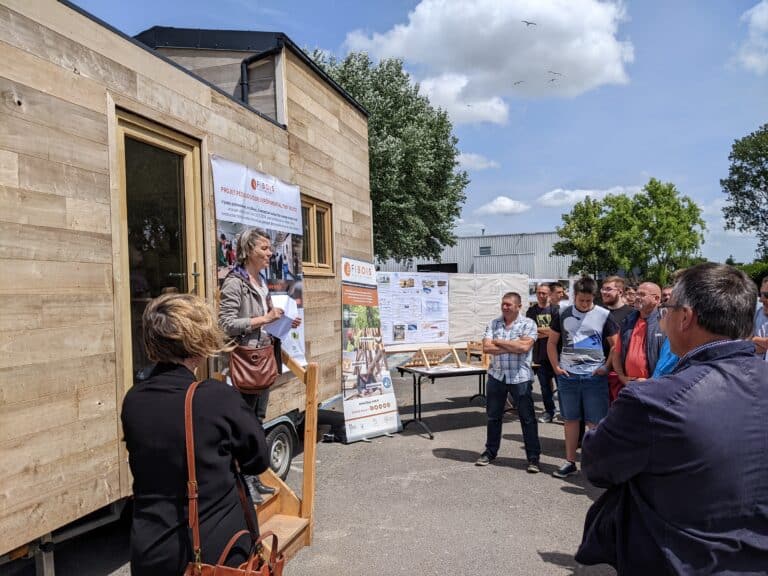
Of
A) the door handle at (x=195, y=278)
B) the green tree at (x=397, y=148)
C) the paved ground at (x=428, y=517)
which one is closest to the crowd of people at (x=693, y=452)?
the paved ground at (x=428, y=517)

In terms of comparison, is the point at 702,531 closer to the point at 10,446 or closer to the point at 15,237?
the point at 10,446

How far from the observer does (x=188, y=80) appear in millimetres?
4090

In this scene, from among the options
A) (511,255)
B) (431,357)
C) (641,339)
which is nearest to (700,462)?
(641,339)

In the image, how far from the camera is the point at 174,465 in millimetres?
1801

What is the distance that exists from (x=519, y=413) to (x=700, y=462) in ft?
13.9

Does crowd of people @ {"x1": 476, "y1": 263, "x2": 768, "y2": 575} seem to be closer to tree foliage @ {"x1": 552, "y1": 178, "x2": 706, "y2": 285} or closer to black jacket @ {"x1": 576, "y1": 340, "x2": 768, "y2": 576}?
black jacket @ {"x1": 576, "y1": 340, "x2": 768, "y2": 576}

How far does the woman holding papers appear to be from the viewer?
3.93m

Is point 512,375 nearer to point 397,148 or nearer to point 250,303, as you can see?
point 250,303

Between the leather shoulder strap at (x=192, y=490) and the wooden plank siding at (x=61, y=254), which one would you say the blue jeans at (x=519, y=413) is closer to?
the wooden plank siding at (x=61, y=254)

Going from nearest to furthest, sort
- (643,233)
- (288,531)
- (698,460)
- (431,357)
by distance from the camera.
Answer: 1. (698,460)
2. (288,531)
3. (431,357)
4. (643,233)

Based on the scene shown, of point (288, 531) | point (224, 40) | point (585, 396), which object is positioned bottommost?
point (288, 531)

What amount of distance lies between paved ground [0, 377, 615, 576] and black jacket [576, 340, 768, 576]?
232 centimetres

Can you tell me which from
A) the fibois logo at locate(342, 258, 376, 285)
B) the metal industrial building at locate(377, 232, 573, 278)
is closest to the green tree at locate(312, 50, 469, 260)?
the fibois logo at locate(342, 258, 376, 285)

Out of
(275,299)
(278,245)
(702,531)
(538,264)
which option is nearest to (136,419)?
(702,531)
